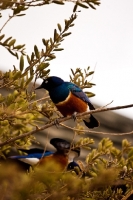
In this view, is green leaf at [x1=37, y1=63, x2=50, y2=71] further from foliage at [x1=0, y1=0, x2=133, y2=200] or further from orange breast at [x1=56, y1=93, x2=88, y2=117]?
orange breast at [x1=56, y1=93, x2=88, y2=117]

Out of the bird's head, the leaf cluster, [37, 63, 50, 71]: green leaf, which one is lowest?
the leaf cluster

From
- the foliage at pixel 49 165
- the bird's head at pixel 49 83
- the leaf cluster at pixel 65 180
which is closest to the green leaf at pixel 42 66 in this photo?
the foliage at pixel 49 165

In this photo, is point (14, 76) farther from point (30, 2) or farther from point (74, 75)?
point (74, 75)

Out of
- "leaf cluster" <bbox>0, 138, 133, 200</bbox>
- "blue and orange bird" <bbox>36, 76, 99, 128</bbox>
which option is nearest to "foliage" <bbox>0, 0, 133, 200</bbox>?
"leaf cluster" <bbox>0, 138, 133, 200</bbox>

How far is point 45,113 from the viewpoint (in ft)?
4.28

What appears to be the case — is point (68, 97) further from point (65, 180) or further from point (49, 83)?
point (65, 180)

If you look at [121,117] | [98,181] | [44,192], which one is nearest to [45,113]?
[44,192]

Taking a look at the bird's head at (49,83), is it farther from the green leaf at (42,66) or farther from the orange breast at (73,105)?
the green leaf at (42,66)

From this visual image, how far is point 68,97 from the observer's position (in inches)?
69.4

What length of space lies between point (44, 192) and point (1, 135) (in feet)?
0.74

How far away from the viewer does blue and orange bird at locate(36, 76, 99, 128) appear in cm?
163

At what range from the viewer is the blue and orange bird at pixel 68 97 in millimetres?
1634

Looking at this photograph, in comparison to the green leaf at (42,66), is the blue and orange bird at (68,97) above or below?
below

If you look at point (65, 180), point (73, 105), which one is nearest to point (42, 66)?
point (65, 180)
